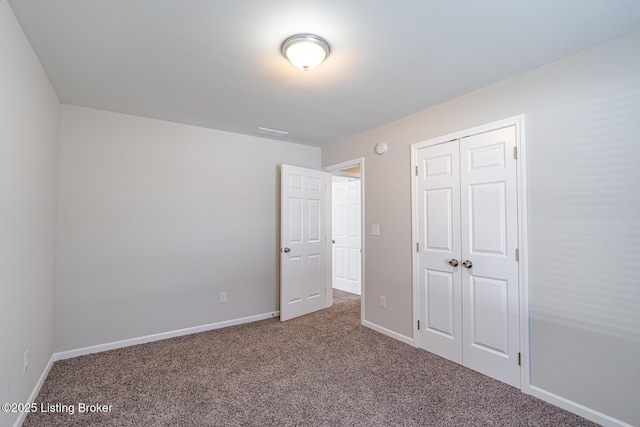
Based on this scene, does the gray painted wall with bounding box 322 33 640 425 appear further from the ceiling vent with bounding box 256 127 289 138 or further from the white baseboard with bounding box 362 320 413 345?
the ceiling vent with bounding box 256 127 289 138

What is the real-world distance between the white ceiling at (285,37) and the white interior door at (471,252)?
600 mm

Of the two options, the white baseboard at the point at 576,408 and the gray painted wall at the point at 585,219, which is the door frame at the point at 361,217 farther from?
the white baseboard at the point at 576,408

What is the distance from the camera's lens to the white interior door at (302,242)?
385 cm

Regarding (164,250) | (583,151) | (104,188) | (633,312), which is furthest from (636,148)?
(104,188)

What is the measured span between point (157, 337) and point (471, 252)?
130 inches

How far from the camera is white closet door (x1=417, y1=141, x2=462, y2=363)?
270 centimetres

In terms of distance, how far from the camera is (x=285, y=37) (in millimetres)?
1790

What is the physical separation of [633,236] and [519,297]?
0.79m

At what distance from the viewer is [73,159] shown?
2.83 m

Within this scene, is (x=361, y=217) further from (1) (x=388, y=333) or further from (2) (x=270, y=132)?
(2) (x=270, y=132)

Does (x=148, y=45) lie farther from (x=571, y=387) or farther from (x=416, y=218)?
(x=571, y=387)

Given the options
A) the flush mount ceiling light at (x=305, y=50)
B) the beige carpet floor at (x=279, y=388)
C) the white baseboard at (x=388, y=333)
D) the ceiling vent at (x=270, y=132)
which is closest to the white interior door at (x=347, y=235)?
the white baseboard at (x=388, y=333)

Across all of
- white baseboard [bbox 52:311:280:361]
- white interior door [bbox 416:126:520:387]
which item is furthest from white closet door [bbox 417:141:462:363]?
white baseboard [bbox 52:311:280:361]

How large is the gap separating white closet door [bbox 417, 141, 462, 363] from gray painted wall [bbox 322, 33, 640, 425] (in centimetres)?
58
